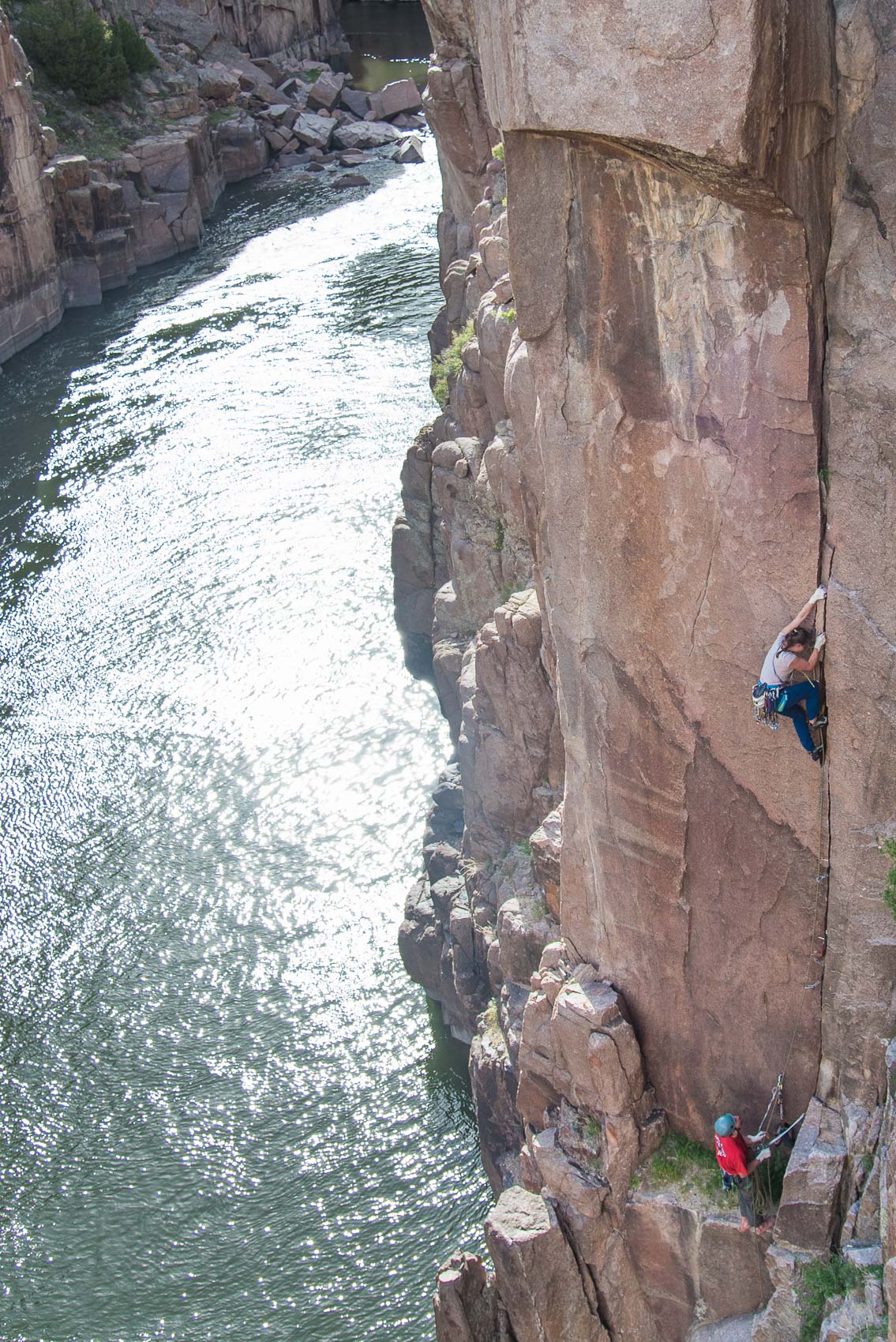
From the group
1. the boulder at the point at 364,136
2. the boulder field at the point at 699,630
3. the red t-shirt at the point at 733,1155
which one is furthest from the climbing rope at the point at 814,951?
the boulder at the point at 364,136

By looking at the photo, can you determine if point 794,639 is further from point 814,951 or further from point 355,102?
point 355,102

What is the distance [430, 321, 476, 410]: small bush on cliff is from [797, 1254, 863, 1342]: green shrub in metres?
17.4

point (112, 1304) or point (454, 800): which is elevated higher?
point (454, 800)

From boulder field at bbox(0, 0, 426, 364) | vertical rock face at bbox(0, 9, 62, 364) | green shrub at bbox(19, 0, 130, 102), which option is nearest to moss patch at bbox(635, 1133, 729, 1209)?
vertical rock face at bbox(0, 9, 62, 364)

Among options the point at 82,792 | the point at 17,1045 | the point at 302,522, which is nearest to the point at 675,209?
the point at 17,1045

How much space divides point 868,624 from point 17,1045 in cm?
1685

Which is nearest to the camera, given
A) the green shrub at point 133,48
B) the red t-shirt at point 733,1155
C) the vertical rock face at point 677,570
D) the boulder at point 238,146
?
the vertical rock face at point 677,570

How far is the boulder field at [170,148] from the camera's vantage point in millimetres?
47719

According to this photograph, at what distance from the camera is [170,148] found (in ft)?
182

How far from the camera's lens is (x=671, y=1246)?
47.4 feet

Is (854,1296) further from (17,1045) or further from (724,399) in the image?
(17,1045)

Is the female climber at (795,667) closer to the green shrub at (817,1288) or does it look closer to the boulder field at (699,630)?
the boulder field at (699,630)

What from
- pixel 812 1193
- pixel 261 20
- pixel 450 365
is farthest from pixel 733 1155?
pixel 261 20

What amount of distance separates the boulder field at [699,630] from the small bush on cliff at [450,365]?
31.8 feet
